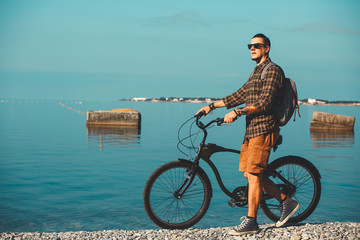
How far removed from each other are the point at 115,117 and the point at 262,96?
87.0 ft

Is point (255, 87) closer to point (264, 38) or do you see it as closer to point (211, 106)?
point (264, 38)

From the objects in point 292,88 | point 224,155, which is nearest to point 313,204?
point 292,88

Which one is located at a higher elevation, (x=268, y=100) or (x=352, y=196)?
(x=268, y=100)

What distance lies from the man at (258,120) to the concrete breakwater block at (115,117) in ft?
85.3

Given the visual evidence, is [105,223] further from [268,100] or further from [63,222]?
[268,100]

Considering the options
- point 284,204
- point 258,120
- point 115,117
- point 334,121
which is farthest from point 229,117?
point 334,121

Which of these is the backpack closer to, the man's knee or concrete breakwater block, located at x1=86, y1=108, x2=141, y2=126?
the man's knee

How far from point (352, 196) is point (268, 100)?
20.9 ft

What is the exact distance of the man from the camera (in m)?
5.43

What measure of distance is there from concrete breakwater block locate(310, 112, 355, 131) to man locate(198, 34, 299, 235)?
29.7m

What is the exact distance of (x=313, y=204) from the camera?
20.9 ft

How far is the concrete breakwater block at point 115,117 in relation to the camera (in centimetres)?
3136

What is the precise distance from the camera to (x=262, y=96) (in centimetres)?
545

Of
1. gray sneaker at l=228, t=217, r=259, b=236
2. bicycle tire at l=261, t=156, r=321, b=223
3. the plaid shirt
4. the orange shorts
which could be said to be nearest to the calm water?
bicycle tire at l=261, t=156, r=321, b=223
